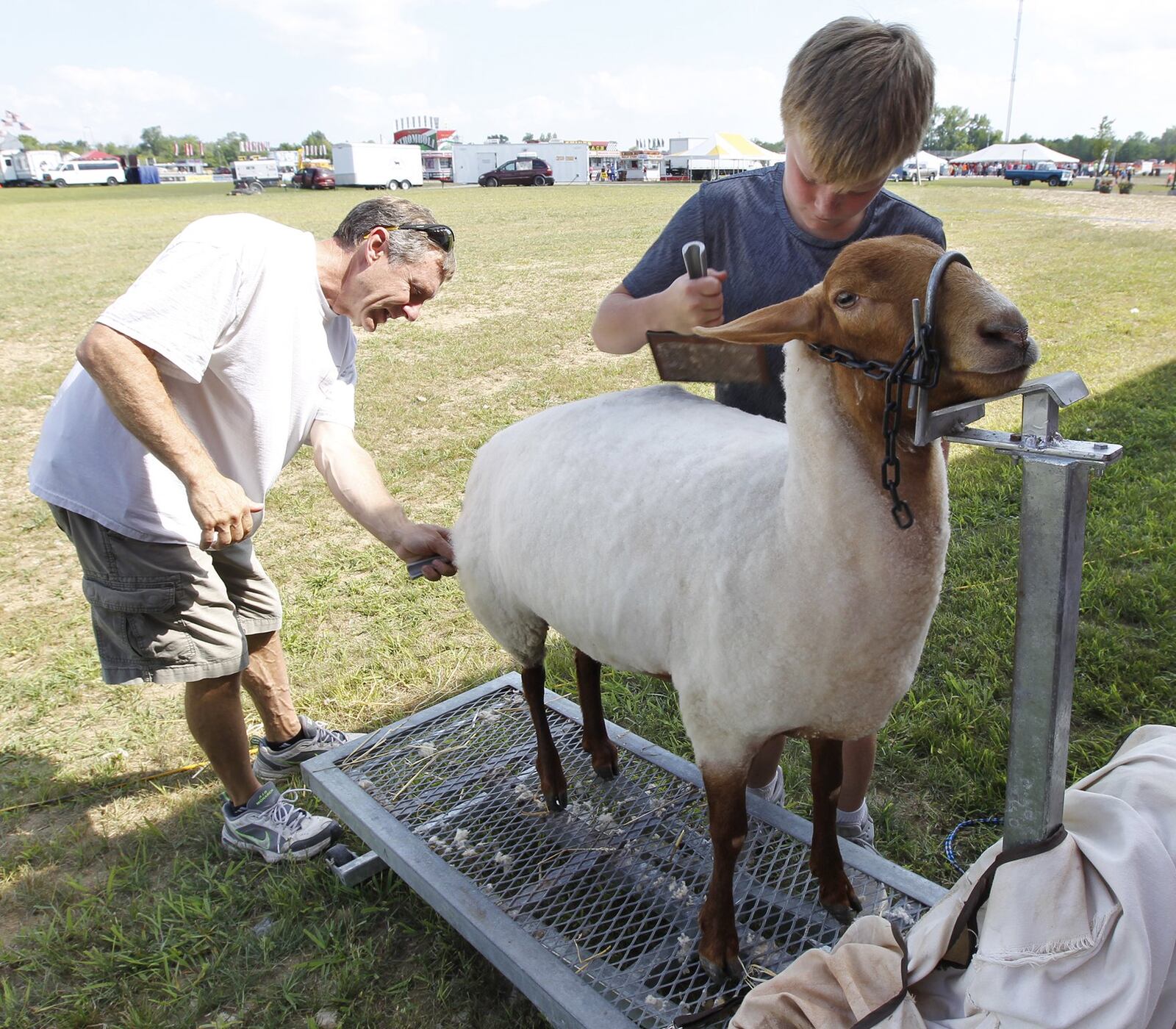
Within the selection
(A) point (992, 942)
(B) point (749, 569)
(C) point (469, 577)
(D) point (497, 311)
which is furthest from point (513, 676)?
(D) point (497, 311)

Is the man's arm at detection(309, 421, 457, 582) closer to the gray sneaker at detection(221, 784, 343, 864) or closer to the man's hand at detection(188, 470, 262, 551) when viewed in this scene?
the man's hand at detection(188, 470, 262, 551)

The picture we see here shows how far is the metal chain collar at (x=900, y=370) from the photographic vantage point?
1363 millimetres

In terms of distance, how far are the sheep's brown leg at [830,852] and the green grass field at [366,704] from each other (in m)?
0.59

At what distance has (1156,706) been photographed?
3.28 m

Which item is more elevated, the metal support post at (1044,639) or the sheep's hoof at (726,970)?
the metal support post at (1044,639)

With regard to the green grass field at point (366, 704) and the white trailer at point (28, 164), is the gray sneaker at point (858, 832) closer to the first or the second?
the green grass field at point (366, 704)

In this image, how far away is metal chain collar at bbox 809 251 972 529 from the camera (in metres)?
1.36

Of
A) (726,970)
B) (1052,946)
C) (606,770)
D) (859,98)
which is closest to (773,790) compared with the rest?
(606,770)

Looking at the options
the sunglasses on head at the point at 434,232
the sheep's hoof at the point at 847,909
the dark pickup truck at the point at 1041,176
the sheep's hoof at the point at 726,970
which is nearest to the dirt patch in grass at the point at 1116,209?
the dark pickup truck at the point at 1041,176

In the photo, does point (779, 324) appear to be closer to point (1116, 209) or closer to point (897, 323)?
point (897, 323)

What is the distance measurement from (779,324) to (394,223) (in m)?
1.52

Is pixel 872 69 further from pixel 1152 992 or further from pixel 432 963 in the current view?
pixel 432 963

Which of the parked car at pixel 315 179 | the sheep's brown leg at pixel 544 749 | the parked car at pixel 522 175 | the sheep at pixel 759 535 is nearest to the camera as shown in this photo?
the sheep at pixel 759 535

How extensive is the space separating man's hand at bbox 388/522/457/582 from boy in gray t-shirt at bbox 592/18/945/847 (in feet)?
2.94
